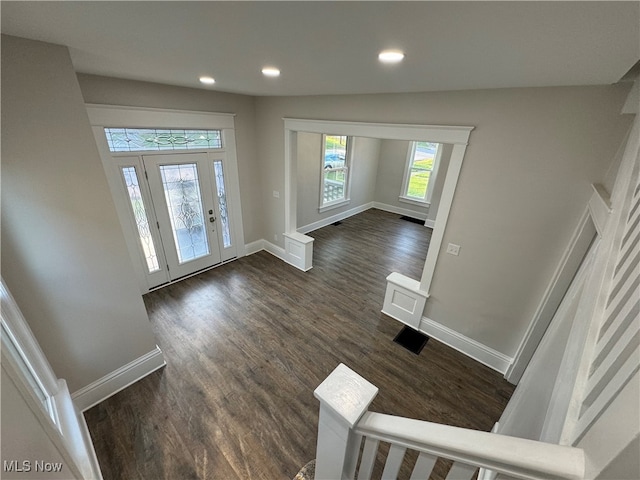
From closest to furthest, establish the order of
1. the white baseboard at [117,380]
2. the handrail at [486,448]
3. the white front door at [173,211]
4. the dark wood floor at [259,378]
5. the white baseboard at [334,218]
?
the handrail at [486,448]
the dark wood floor at [259,378]
the white baseboard at [117,380]
the white front door at [173,211]
the white baseboard at [334,218]

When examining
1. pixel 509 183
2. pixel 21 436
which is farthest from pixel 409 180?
pixel 21 436

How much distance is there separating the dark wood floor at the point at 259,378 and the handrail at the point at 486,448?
1.44 meters

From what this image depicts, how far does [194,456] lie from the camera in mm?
1896

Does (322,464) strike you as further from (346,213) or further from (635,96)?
(346,213)

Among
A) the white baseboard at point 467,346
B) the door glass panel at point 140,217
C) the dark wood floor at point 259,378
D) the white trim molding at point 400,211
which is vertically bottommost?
the dark wood floor at point 259,378

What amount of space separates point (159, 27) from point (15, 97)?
1.04 metres

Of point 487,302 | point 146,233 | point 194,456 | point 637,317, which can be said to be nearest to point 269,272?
point 146,233

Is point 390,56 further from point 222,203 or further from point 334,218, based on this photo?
point 334,218

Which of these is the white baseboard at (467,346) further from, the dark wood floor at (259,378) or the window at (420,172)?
the window at (420,172)

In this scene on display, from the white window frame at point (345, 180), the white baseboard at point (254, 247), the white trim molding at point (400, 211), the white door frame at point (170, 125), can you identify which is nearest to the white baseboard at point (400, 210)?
the white trim molding at point (400, 211)

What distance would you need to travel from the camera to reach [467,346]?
9.41 ft

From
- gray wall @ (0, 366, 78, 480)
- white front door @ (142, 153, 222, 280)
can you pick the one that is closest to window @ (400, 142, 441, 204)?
white front door @ (142, 153, 222, 280)

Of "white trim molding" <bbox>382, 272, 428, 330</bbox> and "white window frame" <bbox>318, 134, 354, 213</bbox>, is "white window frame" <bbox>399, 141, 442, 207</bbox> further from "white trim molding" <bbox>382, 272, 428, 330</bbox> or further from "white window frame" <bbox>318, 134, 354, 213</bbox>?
"white trim molding" <bbox>382, 272, 428, 330</bbox>

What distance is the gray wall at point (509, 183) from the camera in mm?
1857
